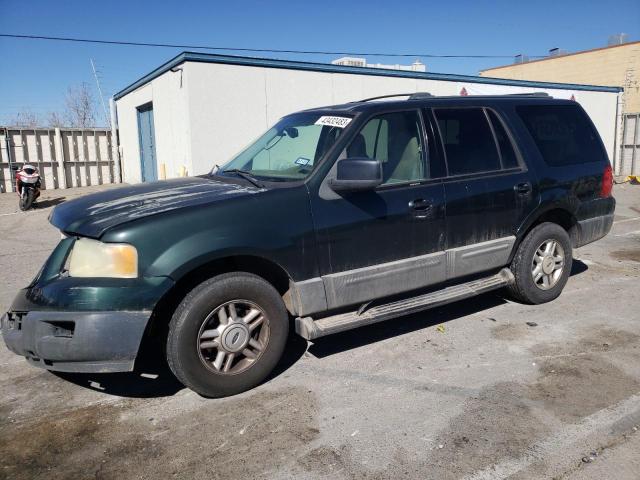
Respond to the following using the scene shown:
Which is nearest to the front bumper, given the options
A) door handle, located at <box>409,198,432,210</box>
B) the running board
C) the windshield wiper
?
the running board

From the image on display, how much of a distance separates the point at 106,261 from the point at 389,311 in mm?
2093

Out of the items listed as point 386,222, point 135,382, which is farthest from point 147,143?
point 386,222

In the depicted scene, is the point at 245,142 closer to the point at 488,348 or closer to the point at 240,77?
the point at 240,77

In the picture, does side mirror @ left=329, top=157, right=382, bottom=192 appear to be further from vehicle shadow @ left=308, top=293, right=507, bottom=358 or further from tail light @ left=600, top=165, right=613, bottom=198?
tail light @ left=600, top=165, right=613, bottom=198

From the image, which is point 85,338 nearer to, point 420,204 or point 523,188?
point 420,204

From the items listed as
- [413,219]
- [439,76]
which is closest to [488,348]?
[413,219]

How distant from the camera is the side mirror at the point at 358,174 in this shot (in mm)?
3758

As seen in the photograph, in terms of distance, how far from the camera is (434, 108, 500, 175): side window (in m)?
4.57

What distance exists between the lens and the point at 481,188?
4637mm

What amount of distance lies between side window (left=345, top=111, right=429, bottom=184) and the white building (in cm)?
845

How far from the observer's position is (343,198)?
3949mm

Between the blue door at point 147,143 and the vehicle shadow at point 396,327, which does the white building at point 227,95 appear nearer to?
the blue door at point 147,143

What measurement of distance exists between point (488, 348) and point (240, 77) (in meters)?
9.80

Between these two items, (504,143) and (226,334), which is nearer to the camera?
(226,334)
